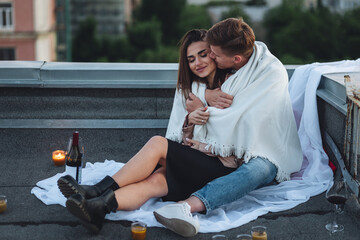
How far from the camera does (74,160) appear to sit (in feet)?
11.5

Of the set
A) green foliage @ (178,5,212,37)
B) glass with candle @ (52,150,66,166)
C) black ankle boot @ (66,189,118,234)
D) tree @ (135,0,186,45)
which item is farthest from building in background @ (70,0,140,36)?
black ankle boot @ (66,189,118,234)

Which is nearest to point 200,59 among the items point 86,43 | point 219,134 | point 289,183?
point 219,134

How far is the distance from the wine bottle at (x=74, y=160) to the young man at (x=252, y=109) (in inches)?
28.8

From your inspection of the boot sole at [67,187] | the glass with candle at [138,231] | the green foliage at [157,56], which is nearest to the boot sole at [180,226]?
the glass with candle at [138,231]

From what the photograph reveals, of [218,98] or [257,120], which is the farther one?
[218,98]

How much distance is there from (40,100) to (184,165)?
162 cm

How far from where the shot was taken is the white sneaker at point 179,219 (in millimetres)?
2793

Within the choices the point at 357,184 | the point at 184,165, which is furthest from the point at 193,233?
the point at 357,184

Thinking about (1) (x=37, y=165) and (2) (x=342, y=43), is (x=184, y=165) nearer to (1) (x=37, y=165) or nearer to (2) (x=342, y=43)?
(1) (x=37, y=165)

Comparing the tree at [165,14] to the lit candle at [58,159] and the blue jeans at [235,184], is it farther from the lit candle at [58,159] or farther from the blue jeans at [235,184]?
the blue jeans at [235,184]

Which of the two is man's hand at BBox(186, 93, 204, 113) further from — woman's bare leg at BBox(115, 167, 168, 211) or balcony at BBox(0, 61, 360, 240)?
balcony at BBox(0, 61, 360, 240)

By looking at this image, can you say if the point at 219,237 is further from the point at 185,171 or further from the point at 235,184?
the point at 185,171

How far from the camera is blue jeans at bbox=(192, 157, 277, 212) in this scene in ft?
9.98

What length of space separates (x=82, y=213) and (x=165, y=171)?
0.67m
